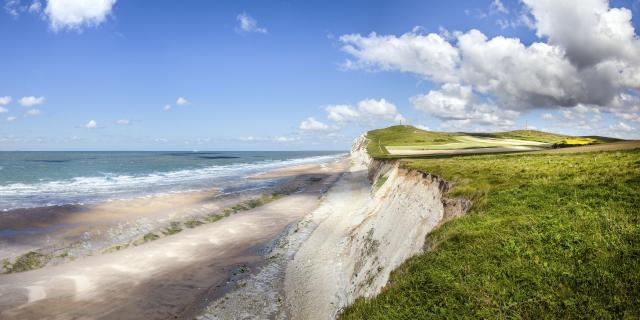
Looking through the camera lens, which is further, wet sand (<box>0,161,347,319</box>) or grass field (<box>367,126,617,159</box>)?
grass field (<box>367,126,617,159</box>)

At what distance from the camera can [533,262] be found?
9.30m

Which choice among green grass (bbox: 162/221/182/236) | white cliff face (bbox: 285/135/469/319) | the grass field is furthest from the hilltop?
the grass field

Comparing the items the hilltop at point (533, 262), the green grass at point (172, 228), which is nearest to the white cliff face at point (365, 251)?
the hilltop at point (533, 262)

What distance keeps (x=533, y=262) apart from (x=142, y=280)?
21946mm

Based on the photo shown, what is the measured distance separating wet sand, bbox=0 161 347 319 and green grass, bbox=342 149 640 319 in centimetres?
1358

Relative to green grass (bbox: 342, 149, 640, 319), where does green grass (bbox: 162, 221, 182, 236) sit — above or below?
below

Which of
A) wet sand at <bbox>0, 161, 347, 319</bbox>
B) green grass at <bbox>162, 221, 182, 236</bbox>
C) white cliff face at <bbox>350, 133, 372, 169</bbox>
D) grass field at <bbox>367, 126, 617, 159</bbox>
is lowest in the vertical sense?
wet sand at <bbox>0, 161, 347, 319</bbox>

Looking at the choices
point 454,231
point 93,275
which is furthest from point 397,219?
point 93,275

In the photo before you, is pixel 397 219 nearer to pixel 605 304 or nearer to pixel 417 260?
pixel 417 260

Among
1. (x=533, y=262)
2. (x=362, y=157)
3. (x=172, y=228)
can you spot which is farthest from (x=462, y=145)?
(x=533, y=262)

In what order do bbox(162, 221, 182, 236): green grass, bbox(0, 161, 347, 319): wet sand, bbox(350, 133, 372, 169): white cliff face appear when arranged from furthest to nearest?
1. bbox(350, 133, 372, 169): white cliff face
2. bbox(162, 221, 182, 236): green grass
3. bbox(0, 161, 347, 319): wet sand

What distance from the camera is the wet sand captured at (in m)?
18.6

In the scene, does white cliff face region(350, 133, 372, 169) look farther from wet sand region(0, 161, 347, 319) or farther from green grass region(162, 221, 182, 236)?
wet sand region(0, 161, 347, 319)

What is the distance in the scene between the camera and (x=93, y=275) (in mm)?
22922
